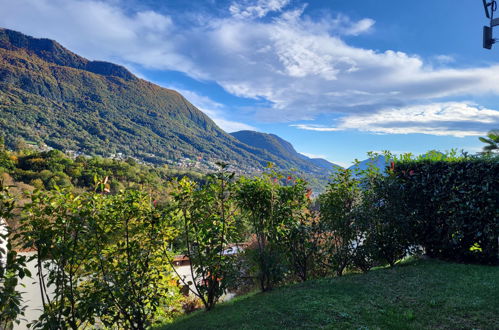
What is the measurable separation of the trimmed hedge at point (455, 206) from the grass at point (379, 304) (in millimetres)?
623

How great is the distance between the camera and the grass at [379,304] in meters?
3.62

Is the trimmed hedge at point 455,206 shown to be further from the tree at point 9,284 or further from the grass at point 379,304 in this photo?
the tree at point 9,284

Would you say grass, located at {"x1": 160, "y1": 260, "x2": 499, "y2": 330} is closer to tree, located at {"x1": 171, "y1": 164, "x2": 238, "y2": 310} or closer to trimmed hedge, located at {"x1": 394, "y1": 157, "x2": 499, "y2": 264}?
tree, located at {"x1": 171, "y1": 164, "x2": 238, "y2": 310}

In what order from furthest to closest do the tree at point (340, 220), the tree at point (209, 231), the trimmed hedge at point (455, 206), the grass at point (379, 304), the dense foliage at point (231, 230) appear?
1. the tree at point (340, 220)
2. the trimmed hedge at point (455, 206)
3. the tree at point (209, 231)
4. the dense foliage at point (231, 230)
5. the grass at point (379, 304)

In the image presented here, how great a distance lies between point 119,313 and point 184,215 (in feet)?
5.51

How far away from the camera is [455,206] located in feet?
21.3

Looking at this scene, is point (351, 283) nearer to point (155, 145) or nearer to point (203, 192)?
point (203, 192)

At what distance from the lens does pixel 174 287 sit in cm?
477

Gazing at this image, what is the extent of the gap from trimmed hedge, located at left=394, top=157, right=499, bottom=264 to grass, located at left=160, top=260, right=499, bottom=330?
0.62 meters

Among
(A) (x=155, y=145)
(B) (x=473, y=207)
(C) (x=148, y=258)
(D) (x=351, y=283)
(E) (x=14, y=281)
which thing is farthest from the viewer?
(A) (x=155, y=145)

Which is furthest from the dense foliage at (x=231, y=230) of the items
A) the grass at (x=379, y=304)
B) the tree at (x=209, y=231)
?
the grass at (x=379, y=304)

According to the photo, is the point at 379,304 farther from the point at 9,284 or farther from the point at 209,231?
the point at 9,284

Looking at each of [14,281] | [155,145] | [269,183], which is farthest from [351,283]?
[155,145]

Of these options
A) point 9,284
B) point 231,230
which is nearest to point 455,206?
point 231,230
